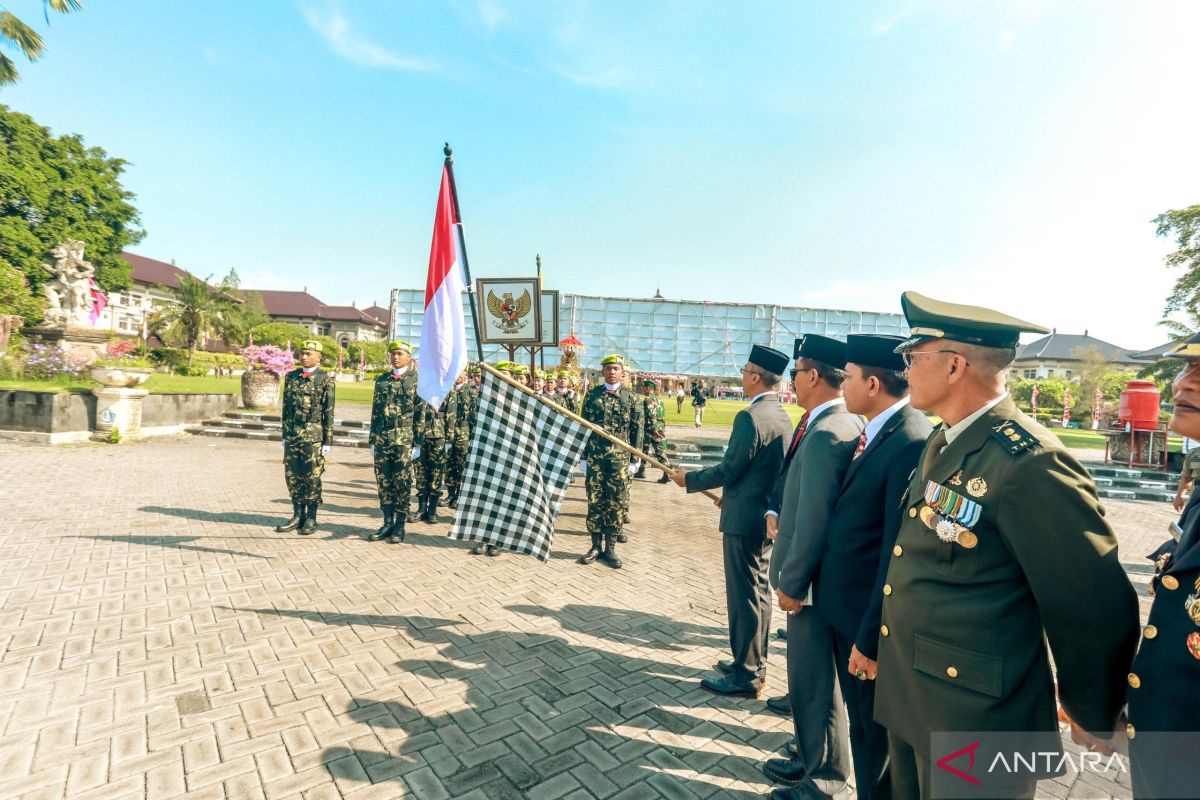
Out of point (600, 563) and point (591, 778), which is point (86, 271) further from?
point (591, 778)

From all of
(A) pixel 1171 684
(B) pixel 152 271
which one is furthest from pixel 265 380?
(B) pixel 152 271

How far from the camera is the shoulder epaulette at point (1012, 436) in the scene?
5.52 ft

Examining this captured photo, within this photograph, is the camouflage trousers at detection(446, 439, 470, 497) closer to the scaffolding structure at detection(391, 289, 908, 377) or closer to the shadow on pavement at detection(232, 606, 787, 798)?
the shadow on pavement at detection(232, 606, 787, 798)

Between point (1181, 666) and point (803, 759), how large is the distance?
1.82 meters

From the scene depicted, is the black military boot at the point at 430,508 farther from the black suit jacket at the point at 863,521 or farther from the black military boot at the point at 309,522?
the black suit jacket at the point at 863,521

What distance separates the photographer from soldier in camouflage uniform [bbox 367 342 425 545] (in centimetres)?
717

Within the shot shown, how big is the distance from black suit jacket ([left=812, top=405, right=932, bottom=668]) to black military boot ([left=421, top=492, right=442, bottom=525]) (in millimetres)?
6676

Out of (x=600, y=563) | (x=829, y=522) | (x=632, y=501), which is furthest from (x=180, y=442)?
(x=829, y=522)

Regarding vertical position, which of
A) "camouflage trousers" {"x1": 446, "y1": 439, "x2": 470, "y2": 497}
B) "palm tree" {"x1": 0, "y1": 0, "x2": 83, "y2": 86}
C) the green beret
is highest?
"palm tree" {"x1": 0, "y1": 0, "x2": 83, "y2": 86}

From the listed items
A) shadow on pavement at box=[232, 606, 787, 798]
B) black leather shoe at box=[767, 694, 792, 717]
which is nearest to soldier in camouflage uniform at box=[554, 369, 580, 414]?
shadow on pavement at box=[232, 606, 787, 798]

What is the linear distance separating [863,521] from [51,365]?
2071cm

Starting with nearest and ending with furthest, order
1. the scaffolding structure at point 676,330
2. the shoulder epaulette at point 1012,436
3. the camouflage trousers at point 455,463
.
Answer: the shoulder epaulette at point 1012,436 → the camouflage trousers at point 455,463 → the scaffolding structure at point 676,330

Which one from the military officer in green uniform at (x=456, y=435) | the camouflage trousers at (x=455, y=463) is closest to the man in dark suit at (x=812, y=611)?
the military officer in green uniform at (x=456, y=435)

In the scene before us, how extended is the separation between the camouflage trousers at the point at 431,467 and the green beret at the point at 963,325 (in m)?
7.08
